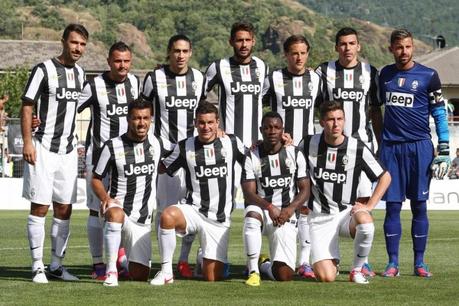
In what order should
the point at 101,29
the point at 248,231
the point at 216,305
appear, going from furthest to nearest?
the point at 101,29
the point at 248,231
the point at 216,305

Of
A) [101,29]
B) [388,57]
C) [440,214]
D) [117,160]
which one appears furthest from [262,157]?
[388,57]

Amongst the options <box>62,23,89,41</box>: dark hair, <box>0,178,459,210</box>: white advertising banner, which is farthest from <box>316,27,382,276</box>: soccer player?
<box>0,178,459,210</box>: white advertising banner

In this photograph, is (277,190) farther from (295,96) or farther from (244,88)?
(244,88)

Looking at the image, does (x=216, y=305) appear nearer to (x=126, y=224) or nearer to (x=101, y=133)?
(x=126, y=224)

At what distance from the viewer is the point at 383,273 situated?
33.4 feet

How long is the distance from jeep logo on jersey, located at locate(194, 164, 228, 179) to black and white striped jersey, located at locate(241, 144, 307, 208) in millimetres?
206

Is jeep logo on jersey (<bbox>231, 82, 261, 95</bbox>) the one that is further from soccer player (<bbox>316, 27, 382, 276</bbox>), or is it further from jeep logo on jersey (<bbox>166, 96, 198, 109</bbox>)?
soccer player (<bbox>316, 27, 382, 276</bbox>)

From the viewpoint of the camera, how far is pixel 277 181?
32.2 ft

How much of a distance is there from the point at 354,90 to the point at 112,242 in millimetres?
2747

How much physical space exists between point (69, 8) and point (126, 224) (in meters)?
122

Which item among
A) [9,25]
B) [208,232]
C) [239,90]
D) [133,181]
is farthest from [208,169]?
[9,25]

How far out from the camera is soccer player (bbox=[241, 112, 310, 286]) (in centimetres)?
966

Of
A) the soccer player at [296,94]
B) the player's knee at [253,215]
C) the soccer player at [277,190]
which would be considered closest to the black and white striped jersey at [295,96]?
the soccer player at [296,94]

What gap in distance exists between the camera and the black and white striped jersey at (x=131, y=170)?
9578 mm
